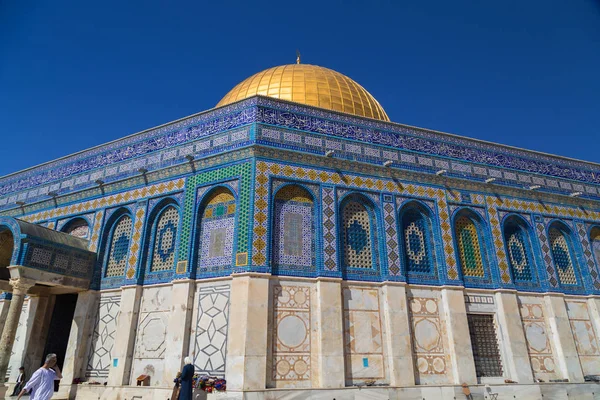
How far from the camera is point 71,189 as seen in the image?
1428cm

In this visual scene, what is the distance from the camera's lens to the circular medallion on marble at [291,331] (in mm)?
9773

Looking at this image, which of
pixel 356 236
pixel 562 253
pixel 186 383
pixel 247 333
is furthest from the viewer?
pixel 562 253

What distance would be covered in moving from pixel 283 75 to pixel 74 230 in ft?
30.4

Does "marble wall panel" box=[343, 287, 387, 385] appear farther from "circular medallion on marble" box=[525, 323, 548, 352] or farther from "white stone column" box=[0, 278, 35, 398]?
"white stone column" box=[0, 278, 35, 398]

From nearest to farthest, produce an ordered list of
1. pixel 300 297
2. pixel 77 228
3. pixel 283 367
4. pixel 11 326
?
pixel 283 367 → pixel 300 297 → pixel 11 326 → pixel 77 228

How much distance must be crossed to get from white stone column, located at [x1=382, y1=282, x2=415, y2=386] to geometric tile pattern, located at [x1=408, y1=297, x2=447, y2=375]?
30 cm

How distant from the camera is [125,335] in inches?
430

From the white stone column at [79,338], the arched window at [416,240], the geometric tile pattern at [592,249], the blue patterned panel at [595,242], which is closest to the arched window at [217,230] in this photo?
the white stone column at [79,338]

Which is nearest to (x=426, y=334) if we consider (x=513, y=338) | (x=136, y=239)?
(x=513, y=338)

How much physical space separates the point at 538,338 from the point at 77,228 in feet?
47.5

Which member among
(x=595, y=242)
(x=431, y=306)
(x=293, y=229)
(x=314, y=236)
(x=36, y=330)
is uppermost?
(x=595, y=242)

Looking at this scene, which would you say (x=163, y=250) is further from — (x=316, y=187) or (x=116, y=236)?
(x=316, y=187)

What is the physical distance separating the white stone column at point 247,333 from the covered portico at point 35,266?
205 inches

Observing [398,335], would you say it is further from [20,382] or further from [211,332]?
[20,382]
